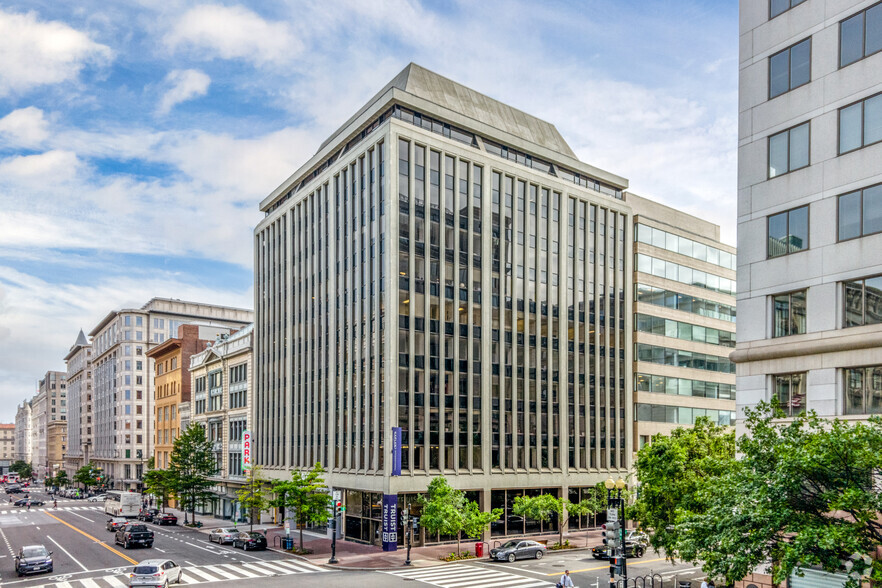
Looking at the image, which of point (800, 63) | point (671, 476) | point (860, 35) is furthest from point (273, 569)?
point (860, 35)

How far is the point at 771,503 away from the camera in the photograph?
1853 cm

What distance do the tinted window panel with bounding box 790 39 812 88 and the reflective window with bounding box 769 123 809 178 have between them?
1.88 meters

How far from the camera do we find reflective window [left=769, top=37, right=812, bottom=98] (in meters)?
28.1

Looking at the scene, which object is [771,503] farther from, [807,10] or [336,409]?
[336,409]

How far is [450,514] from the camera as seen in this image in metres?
45.5

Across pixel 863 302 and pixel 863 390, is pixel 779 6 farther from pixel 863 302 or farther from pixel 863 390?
pixel 863 390

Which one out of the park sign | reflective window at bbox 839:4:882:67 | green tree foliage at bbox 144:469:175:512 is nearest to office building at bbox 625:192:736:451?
the park sign

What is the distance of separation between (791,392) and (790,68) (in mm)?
13102

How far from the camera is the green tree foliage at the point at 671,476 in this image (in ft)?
108

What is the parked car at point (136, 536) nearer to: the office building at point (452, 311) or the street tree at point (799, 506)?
the office building at point (452, 311)

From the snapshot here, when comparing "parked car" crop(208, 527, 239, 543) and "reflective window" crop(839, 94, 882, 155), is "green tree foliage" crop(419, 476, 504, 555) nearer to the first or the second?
"parked car" crop(208, 527, 239, 543)

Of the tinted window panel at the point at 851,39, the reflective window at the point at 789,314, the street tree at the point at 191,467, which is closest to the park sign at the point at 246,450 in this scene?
the street tree at the point at 191,467

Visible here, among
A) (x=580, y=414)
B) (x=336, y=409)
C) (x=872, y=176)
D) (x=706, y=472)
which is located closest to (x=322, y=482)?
(x=336, y=409)

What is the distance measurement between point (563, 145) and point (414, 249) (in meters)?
25.4
